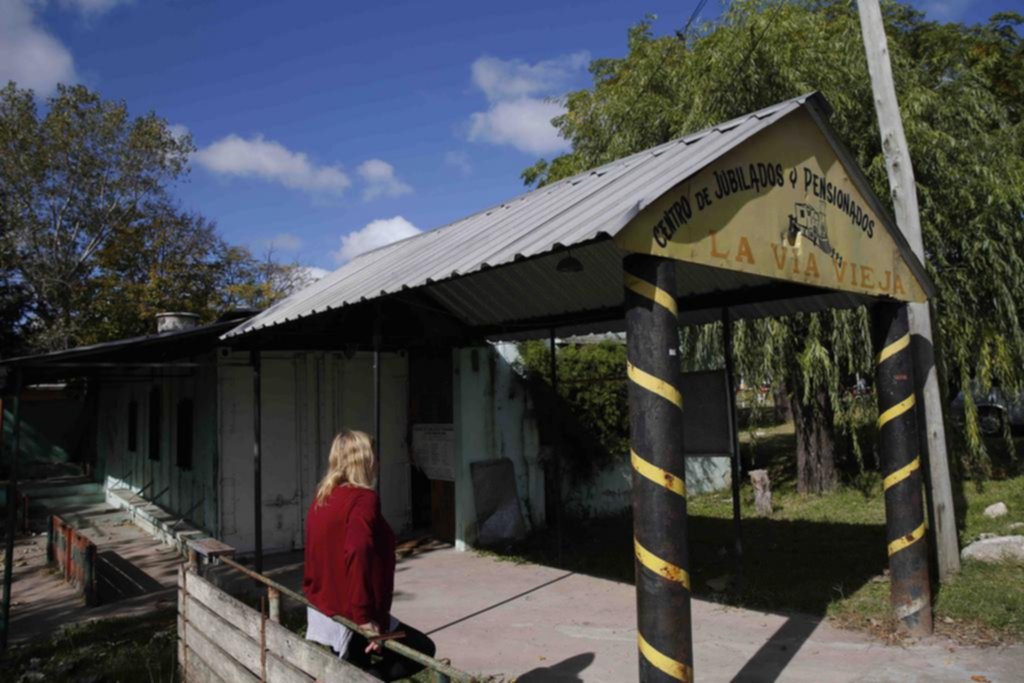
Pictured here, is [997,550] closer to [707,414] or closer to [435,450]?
[707,414]

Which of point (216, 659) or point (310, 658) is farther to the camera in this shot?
point (216, 659)

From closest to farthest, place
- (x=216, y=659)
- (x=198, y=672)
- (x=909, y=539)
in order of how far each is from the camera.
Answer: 1. (x=216, y=659)
2. (x=198, y=672)
3. (x=909, y=539)

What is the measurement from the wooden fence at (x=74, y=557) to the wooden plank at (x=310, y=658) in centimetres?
592

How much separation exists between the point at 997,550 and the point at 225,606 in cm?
775

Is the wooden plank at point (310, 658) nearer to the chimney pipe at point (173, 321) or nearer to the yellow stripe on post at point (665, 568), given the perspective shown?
the yellow stripe on post at point (665, 568)

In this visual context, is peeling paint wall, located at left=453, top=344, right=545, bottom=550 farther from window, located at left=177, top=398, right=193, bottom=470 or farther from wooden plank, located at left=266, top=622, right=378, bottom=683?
wooden plank, located at left=266, top=622, right=378, bottom=683

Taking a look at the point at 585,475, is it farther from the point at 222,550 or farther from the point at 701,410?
the point at 222,550

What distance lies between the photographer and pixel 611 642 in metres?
6.32

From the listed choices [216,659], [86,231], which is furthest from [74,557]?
[86,231]

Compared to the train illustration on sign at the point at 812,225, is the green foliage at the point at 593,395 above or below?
below

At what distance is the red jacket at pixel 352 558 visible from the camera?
3.88 meters

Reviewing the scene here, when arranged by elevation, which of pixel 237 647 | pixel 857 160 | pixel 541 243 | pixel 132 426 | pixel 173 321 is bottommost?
pixel 237 647

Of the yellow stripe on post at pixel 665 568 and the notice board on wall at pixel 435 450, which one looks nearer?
the yellow stripe on post at pixel 665 568

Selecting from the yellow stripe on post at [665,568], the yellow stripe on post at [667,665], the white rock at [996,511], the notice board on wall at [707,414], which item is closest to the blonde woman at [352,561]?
the yellow stripe on post at [667,665]
